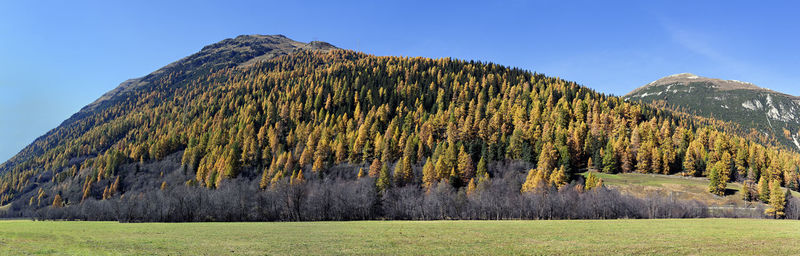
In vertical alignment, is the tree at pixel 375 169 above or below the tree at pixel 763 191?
above

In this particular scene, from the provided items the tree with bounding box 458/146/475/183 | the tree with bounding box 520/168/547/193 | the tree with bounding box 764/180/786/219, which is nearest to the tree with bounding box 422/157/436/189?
the tree with bounding box 458/146/475/183

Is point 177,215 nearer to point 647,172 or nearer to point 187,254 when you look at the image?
point 187,254

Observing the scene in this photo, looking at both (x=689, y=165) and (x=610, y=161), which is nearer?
(x=689, y=165)

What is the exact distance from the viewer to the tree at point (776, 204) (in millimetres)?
110375

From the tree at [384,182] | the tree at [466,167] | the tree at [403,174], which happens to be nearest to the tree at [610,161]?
the tree at [466,167]

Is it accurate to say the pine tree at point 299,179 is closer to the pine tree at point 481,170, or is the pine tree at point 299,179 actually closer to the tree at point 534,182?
the pine tree at point 481,170

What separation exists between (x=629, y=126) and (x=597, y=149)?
41631mm

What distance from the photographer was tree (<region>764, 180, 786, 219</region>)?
110375 millimetres

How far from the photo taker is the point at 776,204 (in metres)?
112

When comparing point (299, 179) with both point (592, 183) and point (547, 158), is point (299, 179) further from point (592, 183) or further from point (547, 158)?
Answer: point (592, 183)

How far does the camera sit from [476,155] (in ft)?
565

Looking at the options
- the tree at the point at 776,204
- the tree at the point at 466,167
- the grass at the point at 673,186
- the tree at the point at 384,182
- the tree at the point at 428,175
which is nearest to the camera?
the tree at the point at 776,204

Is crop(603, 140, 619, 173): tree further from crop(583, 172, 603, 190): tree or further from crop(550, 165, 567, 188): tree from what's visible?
crop(583, 172, 603, 190): tree

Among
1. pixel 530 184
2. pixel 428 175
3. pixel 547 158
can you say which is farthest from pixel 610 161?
pixel 428 175
